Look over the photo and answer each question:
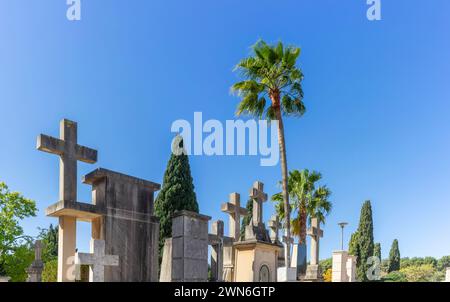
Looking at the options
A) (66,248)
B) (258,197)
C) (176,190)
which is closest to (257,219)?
(258,197)

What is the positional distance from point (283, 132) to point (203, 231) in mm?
7400

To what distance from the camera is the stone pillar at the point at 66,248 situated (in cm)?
907

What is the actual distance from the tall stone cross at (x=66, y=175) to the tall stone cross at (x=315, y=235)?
18006mm

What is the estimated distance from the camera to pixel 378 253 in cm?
5428

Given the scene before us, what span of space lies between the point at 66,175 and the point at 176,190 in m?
21.2

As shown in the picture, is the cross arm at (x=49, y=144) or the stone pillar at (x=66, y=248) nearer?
the stone pillar at (x=66, y=248)

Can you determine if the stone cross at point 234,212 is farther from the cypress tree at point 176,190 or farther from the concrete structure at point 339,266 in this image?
the cypress tree at point 176,190

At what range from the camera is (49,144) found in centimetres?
930

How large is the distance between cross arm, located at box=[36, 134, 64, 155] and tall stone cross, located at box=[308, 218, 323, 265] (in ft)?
60.8

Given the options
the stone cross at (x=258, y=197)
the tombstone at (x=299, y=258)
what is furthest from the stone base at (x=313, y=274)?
the stone cross at (x=258, y=197)

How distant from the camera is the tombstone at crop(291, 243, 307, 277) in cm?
2091

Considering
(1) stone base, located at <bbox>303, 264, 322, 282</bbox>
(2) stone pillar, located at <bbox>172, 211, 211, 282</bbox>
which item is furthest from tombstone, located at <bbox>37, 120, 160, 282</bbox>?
(1) stone base, located at <bbox>303, 264, 322, 282</bbox>
